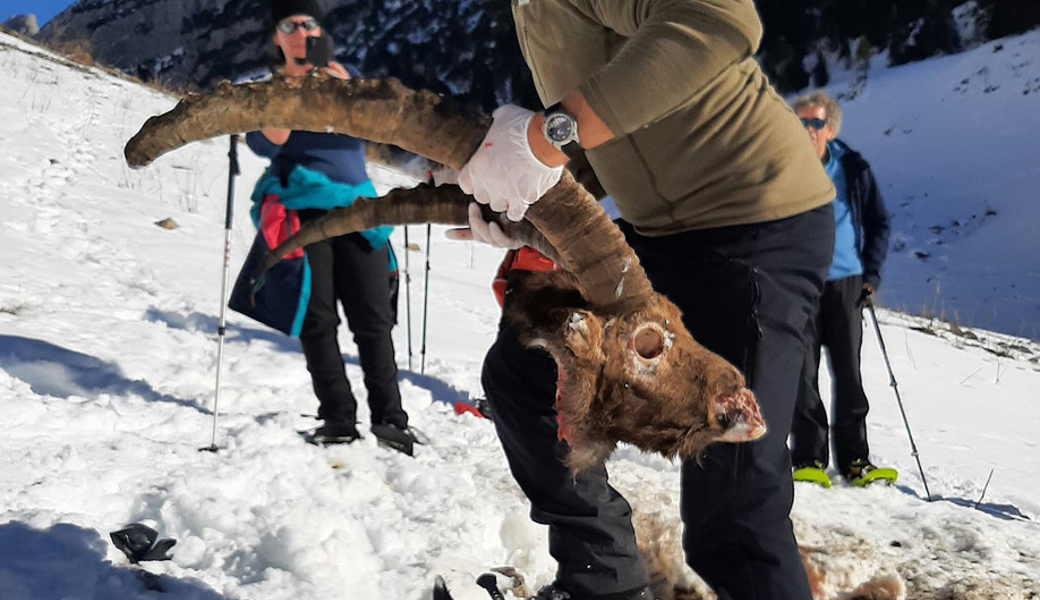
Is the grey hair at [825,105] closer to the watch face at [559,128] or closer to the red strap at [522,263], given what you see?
the red strap at [522,263]

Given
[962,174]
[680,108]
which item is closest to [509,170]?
[680,108]

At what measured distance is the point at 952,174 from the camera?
67.3 feet

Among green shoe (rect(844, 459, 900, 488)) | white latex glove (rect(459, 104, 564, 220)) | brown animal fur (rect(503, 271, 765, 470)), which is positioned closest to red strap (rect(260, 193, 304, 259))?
brown animal fur (rect(503, 271, 765, 470))

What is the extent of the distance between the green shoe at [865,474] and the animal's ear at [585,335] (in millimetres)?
3168

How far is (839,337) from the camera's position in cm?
432

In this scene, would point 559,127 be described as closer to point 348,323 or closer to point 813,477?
point 348,323

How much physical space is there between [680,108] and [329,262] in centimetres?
235

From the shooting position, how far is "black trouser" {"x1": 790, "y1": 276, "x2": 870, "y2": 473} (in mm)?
4242

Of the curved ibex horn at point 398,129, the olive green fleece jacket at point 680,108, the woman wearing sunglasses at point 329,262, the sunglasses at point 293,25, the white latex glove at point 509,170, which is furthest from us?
the woman wearing sunglasses at point 329,262

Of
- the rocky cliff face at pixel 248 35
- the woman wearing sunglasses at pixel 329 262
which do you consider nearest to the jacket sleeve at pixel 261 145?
the woman wearing sunglasses at pixel 329 262

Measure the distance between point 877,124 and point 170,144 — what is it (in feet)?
85.7

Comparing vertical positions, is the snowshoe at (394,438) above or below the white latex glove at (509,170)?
below

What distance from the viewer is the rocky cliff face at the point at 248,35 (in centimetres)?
3959

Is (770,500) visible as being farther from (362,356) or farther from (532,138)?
(362,356)
